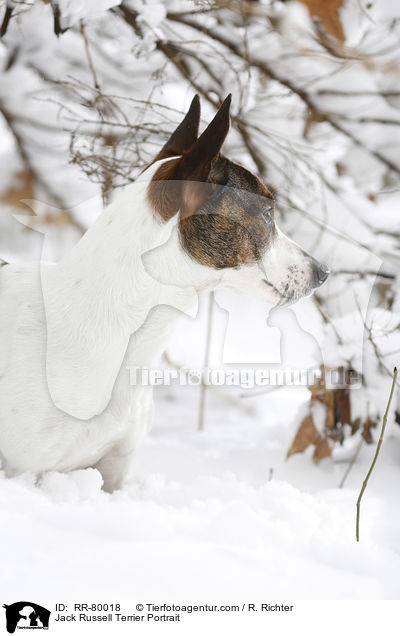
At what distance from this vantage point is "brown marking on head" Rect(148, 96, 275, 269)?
70 centimetres

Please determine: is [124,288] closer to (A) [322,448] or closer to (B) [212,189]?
(B) [212,189]

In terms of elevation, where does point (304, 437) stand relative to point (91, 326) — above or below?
below

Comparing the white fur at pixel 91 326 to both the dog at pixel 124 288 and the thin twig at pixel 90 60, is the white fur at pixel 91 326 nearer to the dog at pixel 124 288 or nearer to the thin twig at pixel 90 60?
the dog at pixel 124 288

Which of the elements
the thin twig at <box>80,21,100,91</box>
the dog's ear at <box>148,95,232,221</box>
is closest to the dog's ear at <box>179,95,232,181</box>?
the dog's ear at <box>148,95,232,221</box>

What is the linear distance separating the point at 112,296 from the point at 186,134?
226mm

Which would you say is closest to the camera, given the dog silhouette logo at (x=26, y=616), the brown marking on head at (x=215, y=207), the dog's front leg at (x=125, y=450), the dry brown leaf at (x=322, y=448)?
the dog silhouette logo at (x=26, y=616)

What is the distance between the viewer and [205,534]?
760 millimetres

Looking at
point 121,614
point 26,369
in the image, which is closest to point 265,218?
point 26,369

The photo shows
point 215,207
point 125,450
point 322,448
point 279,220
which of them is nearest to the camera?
point 215,207

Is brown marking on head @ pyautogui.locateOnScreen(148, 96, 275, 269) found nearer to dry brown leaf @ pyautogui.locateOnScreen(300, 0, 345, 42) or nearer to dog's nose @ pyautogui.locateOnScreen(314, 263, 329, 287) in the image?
dog's nose @ pyautogui.locateOnScreen(314, 263, 329, 287)

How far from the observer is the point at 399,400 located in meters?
1.08

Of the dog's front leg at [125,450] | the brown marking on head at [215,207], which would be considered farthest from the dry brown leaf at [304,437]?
the brown marking on head at [215,207]

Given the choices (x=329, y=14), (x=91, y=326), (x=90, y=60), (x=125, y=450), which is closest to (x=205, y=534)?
(x=125, y=450)

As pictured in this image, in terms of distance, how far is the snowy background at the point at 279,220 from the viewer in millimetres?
710
